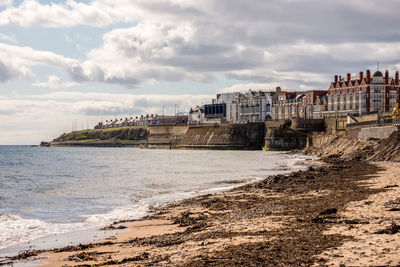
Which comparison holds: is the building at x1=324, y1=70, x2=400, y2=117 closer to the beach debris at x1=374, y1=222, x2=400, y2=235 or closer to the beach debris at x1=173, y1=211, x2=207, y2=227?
the beach debris at x1=173, y1=211, x2=207, y2=227

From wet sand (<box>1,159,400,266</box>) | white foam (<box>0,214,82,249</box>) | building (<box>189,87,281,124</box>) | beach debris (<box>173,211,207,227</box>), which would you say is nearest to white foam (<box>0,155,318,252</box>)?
white foam (<box>0,214,82,249</box>)

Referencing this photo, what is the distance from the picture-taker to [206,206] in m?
15.6

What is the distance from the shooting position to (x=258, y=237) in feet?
29.7

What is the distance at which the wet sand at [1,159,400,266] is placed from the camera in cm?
733

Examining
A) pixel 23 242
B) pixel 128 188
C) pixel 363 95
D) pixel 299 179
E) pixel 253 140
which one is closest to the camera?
pixel 23 242

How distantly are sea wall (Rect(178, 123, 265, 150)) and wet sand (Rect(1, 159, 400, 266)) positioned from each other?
290 feet

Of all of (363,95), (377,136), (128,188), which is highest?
(363,95)

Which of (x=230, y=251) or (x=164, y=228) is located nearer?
(x=230, y=251)

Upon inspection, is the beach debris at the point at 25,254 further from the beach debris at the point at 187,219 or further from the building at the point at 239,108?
the building at the point at 239,108

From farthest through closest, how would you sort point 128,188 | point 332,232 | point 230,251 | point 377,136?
point 377,136 < point 128,188 < point 332,232 < point 230,251

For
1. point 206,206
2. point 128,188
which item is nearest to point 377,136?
point 128,188

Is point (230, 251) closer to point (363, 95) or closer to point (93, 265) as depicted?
point (93, 265)

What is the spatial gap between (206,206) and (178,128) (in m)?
114

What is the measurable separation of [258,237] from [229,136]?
97.9 meters
